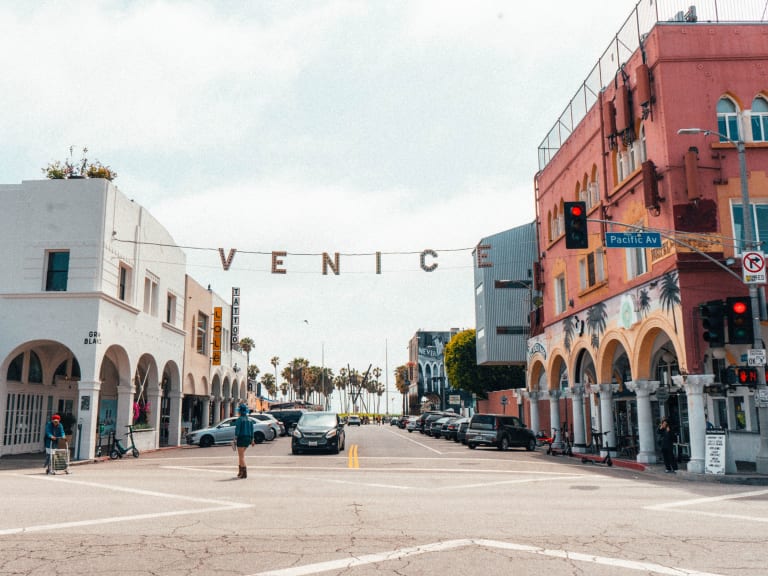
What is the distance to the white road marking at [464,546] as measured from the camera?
22.1 ft

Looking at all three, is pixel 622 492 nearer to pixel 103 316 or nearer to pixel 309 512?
pixel 309 512

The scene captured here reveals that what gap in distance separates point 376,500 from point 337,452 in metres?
14.5

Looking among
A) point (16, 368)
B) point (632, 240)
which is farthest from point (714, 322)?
point (16, 368)

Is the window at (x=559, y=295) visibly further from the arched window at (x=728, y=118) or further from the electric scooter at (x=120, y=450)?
the electric scooter at (x=120, y=450)

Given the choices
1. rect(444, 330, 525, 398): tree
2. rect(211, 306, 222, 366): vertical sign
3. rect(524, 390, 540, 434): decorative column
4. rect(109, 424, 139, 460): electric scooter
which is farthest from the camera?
rect(444, 330, 525, 398): tree

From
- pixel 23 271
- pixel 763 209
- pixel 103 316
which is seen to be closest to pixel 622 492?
pixel 763 209

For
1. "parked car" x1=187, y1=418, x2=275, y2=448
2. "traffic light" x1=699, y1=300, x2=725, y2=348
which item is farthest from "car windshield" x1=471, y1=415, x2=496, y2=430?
"traffic light" x1=699, y1=300, x2=725, y2=348

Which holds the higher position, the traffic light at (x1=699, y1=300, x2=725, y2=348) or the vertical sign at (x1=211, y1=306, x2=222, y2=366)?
the vertical sign at (x1=211, y1=306, x2=222, y2=366)

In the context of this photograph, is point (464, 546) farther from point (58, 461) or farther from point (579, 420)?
point (579, 420)

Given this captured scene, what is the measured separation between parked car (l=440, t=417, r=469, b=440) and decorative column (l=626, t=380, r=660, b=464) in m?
16.4

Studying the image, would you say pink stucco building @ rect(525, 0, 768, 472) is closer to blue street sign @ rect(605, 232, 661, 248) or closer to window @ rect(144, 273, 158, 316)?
blue street sign @ rect(605, 232, 661, 248)

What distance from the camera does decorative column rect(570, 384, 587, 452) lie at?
2847 cm

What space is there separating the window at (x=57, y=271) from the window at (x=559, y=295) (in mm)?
21281

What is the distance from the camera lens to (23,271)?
2412 cm
